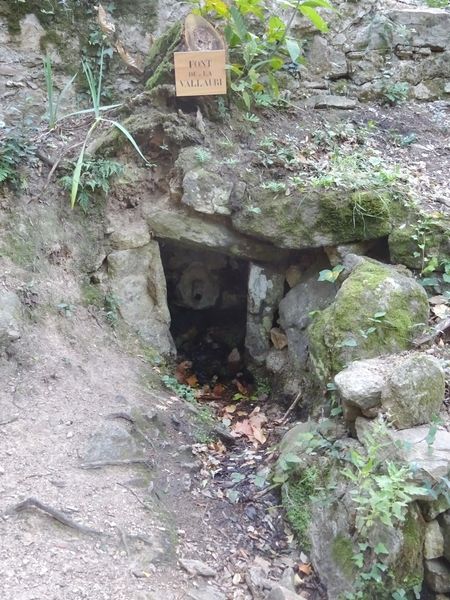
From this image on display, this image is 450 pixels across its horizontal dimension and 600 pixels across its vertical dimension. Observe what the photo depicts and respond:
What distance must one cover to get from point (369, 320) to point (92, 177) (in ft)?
8.47

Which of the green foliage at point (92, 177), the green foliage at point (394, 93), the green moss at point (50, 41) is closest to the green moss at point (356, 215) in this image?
the green foliage at point (92, 177)

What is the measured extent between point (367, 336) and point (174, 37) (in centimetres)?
334

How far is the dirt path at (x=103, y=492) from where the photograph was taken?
99.5 inches

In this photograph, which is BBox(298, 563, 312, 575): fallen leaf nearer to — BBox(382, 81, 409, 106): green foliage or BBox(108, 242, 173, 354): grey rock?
BBox(108, 242, 173, 354): grey rock

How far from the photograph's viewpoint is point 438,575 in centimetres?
249

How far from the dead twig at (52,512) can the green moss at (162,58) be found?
12.2 ft

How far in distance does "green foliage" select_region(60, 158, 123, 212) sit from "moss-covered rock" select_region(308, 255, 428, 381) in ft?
7.23

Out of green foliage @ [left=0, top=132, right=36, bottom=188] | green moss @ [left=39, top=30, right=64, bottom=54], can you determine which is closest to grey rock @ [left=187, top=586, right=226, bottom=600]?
green foliage @ [left=0, top=132, right=36, bottom=188]

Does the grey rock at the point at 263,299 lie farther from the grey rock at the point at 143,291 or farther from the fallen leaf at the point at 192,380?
the grey rock at the point at 143,291

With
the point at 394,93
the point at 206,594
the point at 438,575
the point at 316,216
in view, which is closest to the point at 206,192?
the point at 316,216

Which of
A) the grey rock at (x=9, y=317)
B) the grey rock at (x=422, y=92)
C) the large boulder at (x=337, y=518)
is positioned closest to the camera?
the large boulder at (x=337, y=518)

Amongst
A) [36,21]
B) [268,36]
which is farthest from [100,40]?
[268,36]

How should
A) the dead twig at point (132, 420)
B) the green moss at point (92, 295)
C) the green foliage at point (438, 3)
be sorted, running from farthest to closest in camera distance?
the green foliage at point (438, 3), the green moss at point (92, 295), the dead twig at point (132, 420)

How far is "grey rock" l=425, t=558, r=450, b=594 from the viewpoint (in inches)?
97.7
